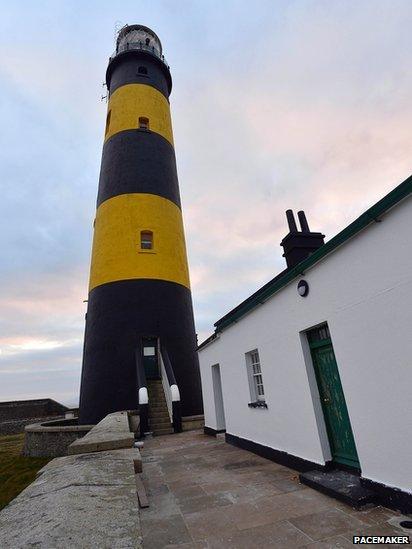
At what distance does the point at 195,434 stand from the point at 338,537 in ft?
30.4

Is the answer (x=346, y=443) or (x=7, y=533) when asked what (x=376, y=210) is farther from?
(x=7, y=533)

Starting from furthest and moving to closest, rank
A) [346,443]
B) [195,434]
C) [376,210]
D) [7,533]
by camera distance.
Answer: [195,434]
[346,443]
[376,210]
[7,533]

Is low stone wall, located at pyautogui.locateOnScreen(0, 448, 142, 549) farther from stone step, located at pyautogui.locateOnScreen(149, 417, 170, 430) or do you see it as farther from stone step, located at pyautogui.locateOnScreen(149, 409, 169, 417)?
stone step, located at pyautogui.locateOnScreen(149, 409, 169, 417)

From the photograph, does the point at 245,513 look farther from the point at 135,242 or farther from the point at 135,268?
the point at 135,242

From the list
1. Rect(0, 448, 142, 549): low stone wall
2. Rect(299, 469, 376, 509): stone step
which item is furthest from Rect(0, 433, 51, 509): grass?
Rect(299, 469, 376, 509): stone step

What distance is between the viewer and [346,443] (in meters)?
5.23

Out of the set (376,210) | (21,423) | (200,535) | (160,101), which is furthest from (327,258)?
(21,423)

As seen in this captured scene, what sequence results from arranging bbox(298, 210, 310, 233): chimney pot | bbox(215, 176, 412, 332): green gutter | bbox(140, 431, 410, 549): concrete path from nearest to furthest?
bbox(140, 431, 410, 549): concrete path, bbox(215, 176, 412, 332): green gutter, bbox(298, 210, 310, 233): chimney pot

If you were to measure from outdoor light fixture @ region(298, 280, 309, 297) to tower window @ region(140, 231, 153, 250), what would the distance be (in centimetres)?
1085

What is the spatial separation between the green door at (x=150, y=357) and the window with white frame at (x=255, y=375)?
23.7 feet

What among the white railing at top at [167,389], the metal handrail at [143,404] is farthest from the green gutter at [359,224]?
the white railing at top at [167,389]

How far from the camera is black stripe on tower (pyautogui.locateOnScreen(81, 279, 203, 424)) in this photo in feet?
44.6

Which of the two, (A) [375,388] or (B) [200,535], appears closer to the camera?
(B) [200,535]

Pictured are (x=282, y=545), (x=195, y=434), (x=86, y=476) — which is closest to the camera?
(x=86, y=476)
